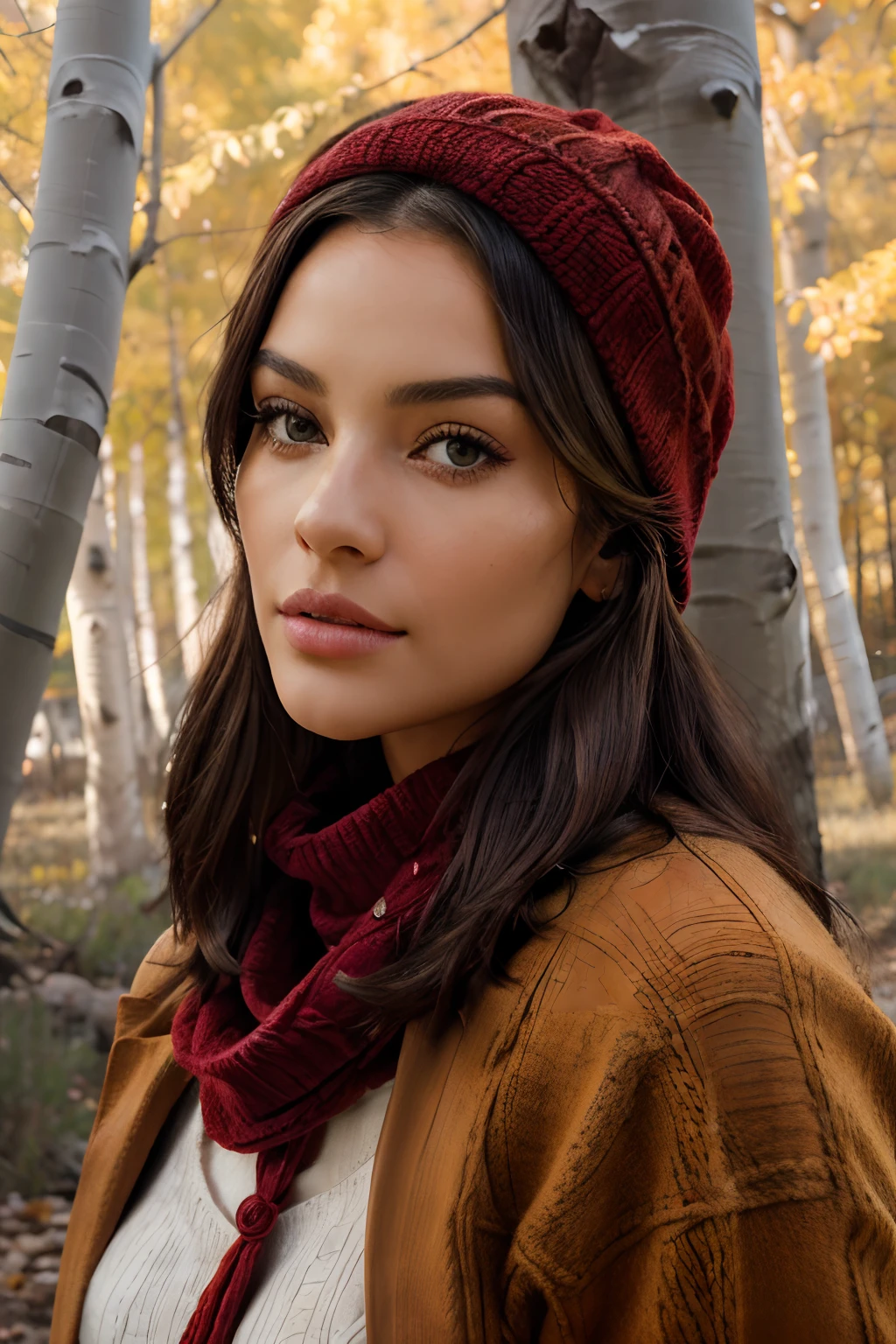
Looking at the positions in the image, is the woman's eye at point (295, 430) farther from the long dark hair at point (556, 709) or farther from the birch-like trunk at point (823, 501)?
the birch-like trunk at point (823, 501)

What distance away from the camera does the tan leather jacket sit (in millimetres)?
1060

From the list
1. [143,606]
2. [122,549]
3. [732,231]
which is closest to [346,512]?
[732,231]

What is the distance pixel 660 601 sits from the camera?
4.95 feet

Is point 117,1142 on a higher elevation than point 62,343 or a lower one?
lower

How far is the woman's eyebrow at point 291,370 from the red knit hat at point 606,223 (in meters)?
0.24

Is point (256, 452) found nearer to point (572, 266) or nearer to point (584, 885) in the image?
point (572, 266)

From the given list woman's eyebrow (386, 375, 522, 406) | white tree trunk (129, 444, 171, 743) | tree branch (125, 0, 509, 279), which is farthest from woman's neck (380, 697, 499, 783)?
white tree trunk (129, 444, 171, 743)

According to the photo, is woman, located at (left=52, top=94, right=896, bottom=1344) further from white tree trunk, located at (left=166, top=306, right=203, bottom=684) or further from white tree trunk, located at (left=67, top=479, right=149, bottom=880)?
white tree trunk, located at (left=166, top=306, right=203, bottom=684)

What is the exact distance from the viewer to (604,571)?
59.0 inches

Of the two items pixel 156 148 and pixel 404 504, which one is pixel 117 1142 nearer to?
pixel 404 504

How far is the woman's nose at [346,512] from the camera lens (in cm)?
129

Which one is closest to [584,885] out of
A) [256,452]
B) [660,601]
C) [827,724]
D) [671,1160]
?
[671,1160]

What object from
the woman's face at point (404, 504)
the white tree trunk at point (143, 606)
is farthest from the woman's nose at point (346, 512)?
the white tree trunk at point (143, 606)

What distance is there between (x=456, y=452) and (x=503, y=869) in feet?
1.71
